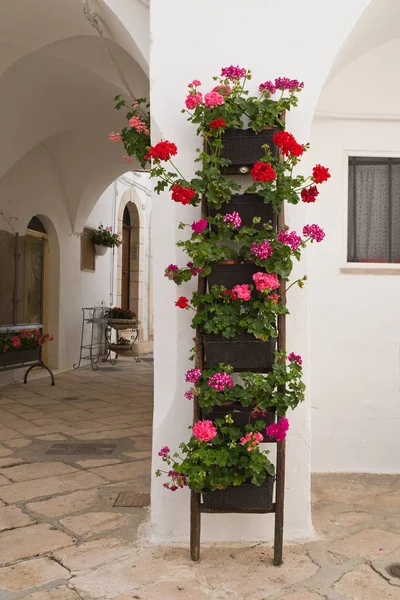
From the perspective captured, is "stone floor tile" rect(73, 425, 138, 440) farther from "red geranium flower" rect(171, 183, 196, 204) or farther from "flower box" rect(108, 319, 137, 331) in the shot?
"flower box" rect(108, 319, 137, 331)

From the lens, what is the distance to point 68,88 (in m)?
6.04

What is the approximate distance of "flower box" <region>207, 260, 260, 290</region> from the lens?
106 inches

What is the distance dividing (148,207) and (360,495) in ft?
35.4

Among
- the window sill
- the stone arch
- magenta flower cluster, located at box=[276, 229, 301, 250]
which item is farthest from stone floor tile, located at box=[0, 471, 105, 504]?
the stone arch

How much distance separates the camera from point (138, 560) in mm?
2648

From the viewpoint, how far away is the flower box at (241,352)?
8.71 feet

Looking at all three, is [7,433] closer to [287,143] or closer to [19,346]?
[19,346]

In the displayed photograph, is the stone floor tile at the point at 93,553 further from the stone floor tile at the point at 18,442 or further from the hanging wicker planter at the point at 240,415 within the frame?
the stone floor tile at the point at 18,442

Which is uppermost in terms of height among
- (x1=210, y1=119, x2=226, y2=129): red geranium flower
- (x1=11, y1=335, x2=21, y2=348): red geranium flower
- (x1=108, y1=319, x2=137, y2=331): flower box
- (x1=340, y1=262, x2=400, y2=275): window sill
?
(x1=210, y1=119, x2=226, y2=129): red geranium flower

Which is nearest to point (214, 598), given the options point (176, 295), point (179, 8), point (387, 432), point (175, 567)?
point (175, 567)

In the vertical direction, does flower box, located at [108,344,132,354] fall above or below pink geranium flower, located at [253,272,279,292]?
below

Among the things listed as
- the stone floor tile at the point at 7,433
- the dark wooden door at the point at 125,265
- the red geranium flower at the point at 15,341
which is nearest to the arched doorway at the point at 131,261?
the dark wooden door at the point at 125,265

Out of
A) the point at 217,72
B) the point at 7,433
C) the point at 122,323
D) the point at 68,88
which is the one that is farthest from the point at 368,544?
the point at 122,323

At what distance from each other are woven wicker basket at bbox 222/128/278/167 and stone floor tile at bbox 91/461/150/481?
2.20 m
